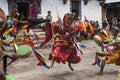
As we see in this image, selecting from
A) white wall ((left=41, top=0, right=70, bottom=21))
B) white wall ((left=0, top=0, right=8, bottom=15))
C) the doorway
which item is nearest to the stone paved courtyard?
white wall ((left=0, top=0, right=8, bottom=15))

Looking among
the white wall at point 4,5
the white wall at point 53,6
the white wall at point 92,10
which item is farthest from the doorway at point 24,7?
the white wall at point 92,10

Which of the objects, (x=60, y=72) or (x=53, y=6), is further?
(x=53, y=6)

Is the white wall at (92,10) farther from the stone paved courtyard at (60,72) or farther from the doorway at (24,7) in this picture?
the stone paved courtyard at (60,72)

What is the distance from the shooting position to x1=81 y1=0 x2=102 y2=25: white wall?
2312 cm

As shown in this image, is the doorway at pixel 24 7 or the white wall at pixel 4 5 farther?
the doorway at pixel 24 7

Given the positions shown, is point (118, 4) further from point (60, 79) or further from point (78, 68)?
point (60, 79)

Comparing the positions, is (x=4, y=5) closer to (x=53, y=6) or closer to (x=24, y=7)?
(x=24, y=7)

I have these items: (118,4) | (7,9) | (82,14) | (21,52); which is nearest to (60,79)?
(21,52)

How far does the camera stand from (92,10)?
23500 millimetres

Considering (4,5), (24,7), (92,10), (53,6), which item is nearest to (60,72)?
(4,5)

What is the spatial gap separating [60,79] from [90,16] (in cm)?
1593

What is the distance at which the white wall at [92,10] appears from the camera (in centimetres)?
2312

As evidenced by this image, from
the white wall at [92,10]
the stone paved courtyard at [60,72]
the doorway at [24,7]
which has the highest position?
the doorway at [24,7]

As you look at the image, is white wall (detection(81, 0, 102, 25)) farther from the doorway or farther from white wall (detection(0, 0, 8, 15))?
white wall (detection(0, 0, 8, 15))
